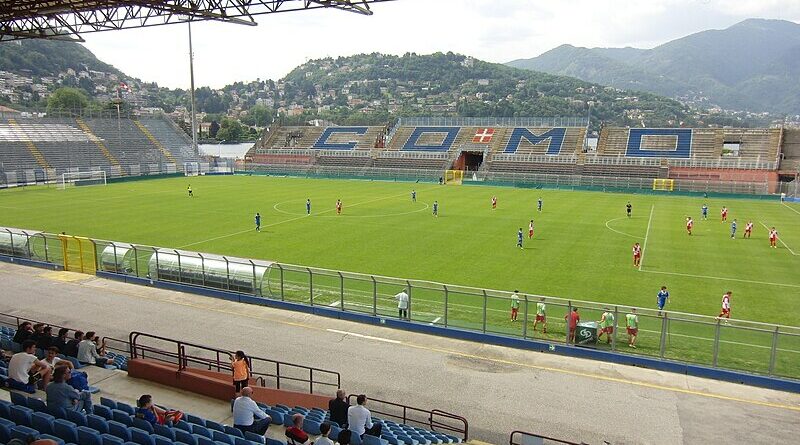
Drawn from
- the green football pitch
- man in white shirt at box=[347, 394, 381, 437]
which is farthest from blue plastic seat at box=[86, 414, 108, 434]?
the green football pitch

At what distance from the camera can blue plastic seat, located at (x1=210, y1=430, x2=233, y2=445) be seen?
321 inches

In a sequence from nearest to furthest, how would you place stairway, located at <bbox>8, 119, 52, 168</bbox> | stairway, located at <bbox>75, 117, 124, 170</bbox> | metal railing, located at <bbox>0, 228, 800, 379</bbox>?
metal railing, located at <bbox>0, 228, 800, 379</bbox> → stairway, located at <bbox>8, 119, 52, 168</bbox> → stairway, located at <bbox>75, 117, 124, 170</bbox>

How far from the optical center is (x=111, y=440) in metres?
7.54

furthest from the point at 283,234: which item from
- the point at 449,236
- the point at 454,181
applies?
the point at 454,181

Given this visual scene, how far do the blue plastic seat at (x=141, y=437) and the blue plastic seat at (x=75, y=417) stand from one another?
44.4 inches

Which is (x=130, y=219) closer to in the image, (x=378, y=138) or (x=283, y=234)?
(x=283, y=234)

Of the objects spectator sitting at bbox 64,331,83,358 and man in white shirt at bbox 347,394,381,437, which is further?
spectator sitting at bbox 64,331,83,358

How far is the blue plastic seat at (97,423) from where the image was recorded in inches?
324

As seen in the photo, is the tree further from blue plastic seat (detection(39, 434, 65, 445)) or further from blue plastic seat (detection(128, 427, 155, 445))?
blue plastic seat (detection(128, 427, 155, 445))

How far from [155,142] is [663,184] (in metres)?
70.8

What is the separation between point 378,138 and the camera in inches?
3467

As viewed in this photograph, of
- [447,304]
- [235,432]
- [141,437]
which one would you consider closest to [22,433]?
[141,437]

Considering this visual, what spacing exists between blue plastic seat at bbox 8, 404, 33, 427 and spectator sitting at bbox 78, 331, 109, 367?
450 centimetres

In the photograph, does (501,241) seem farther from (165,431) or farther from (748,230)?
(165,431)
